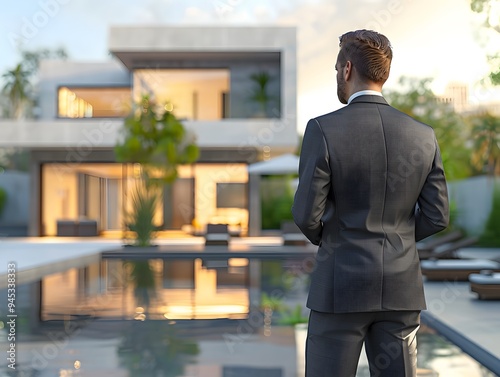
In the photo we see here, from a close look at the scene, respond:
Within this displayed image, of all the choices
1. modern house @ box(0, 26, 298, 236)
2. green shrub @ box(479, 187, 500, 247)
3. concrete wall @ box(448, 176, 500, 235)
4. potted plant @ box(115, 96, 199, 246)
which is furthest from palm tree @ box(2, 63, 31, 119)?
green shrub @ box(479, 187, 500, 247)

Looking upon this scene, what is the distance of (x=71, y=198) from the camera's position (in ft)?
91.0

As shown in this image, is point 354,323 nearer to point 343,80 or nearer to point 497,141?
point 343,80

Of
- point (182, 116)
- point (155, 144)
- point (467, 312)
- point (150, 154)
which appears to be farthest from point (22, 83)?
point (467, 312)

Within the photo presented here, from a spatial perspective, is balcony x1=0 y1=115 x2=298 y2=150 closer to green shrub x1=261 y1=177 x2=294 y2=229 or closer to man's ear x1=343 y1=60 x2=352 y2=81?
green shrub x1=261 y1=177 x2=294 y2=229

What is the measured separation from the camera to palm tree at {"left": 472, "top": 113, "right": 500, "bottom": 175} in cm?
3325

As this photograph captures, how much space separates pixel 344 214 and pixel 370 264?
0.17 m

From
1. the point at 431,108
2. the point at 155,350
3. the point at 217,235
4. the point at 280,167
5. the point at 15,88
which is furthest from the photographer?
the point at 431,108

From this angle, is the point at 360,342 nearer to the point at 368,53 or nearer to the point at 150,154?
the point at 368,53

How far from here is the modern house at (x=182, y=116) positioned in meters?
23.5

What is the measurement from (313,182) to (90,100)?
92.3 ft

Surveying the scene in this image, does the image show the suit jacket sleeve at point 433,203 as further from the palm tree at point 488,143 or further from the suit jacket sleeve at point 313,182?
the palm tree at point 488,143

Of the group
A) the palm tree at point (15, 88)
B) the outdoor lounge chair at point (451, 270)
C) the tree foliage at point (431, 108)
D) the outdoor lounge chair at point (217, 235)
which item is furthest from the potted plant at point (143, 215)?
the tree foliage at point (431, 108)

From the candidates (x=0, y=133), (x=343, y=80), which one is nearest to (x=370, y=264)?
(x=343, y=80)

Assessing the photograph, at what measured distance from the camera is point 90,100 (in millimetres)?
28984
